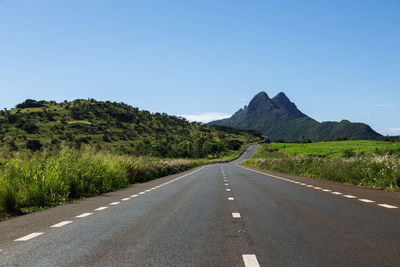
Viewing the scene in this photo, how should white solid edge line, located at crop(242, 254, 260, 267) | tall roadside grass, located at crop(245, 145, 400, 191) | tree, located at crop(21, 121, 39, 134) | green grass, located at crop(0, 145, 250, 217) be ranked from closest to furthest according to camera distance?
white solid edge line, located at crop(242, 254, 260, 267) → green grass, located at crop(0, 145, 250, 217) → tall roadside grass, located at crop(245, 145, 400, 191) → tree, located at crop(21, 121, 39, 134)

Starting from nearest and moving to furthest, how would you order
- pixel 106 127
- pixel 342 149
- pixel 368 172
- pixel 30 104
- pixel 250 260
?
1. pixel 250 260
2. pixel 368 172
3. pixel 342 149
4. pixel 106 127
5. pixel 30 104

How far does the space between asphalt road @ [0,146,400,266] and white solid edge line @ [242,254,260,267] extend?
0.04 ft

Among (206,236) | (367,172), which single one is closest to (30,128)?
(367,172)

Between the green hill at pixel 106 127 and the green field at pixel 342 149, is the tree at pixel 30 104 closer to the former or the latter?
the green hill at pixel 106 127

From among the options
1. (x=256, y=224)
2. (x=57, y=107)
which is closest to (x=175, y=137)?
(x=57, y=107)

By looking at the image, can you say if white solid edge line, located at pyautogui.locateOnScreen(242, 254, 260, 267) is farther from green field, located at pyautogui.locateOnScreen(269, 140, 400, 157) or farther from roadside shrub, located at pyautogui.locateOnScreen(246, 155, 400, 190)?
green field, located at pyautogui.locateOnScreen(269, 140, 400, 157)

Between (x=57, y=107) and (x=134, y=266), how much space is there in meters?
166

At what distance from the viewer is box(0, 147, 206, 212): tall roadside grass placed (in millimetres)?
11539

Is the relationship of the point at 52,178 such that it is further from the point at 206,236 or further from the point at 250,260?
the point at 250,260

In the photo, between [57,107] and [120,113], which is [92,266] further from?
[57,107]

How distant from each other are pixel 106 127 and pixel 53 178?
390 ft

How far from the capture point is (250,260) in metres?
5.07

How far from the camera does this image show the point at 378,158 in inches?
755

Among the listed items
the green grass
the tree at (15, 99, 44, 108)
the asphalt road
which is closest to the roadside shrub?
the asphalt road
